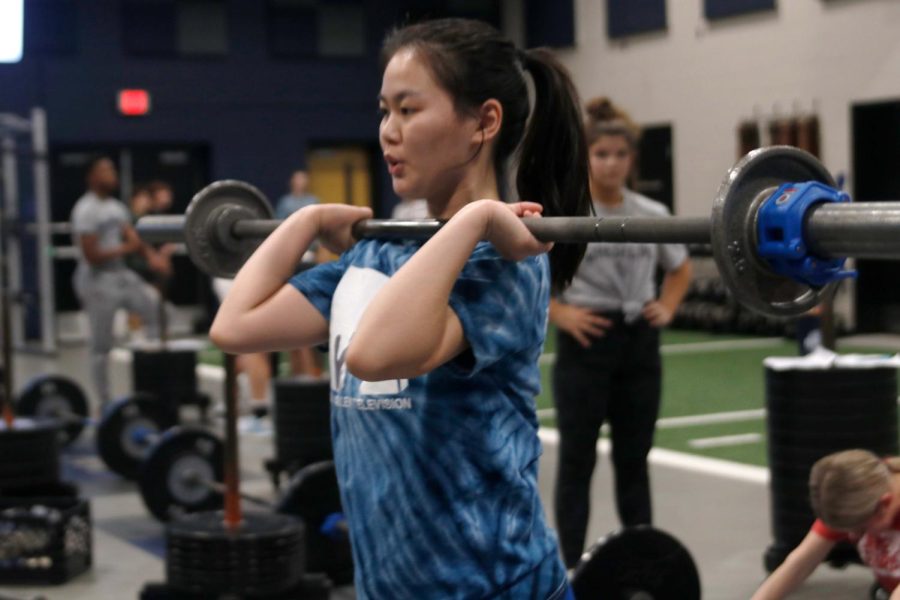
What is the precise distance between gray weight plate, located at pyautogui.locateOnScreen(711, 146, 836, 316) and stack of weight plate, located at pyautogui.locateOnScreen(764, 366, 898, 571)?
296 centimetres

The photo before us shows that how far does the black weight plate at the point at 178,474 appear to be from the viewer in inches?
211

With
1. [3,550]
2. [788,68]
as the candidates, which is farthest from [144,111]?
[3,550]

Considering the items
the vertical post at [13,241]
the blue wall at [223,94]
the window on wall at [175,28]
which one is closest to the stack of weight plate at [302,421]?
the vertical post at [13,241]

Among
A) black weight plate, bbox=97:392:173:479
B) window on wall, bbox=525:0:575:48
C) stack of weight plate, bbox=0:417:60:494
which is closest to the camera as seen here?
stack of weight plate, bbox=0:417:60:494

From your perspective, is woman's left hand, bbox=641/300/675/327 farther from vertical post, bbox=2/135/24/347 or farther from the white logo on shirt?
vertical post, bbox=2/135/24/347

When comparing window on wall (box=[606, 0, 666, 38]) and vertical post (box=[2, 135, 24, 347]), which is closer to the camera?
vertical post (box=[2, 135, 24, 347])

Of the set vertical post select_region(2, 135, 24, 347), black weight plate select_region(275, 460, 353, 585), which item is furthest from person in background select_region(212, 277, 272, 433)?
black weight plate select_region(275, 460, 353, 585)

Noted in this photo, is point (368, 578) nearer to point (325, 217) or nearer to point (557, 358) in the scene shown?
point (325, 217)

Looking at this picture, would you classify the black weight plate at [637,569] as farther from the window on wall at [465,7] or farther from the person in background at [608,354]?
the window on wall at [465,7]

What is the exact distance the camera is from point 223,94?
47.6 feet

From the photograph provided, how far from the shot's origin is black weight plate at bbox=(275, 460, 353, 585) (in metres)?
4.29

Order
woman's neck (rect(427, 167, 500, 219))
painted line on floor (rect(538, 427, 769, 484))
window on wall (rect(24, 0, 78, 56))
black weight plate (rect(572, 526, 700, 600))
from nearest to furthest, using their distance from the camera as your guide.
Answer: woman's neck (rect(427, 167, 500, 219)), black weight plate (rect(572, 526, 700, 600)), painted line on floor (rect(538, 427, 769, 484)), window on wall (rect(24, 0, 78, 56))

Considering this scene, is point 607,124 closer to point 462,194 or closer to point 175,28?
point 462,194

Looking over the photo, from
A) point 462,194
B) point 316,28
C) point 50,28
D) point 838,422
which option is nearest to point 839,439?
point 838,422
